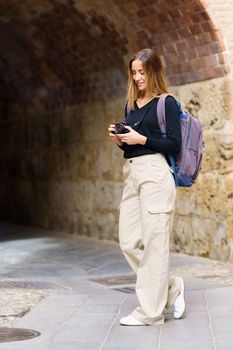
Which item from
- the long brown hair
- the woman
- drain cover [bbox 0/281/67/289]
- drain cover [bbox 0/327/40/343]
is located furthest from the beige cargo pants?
drain cover [bbox 0/281/67/289]

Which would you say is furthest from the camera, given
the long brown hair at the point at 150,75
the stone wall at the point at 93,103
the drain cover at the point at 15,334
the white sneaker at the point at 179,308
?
the stone wall at the point at 93,103

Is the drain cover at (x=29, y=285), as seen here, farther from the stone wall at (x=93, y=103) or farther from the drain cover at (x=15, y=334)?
the stone wall at (x=93, y=103)

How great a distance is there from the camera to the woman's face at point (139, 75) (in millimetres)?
5047

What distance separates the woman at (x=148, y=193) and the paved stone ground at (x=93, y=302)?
0.47ft

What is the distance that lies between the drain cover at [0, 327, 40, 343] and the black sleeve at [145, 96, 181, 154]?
1221 mm

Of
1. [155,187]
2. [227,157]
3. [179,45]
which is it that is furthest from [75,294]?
[179,45]

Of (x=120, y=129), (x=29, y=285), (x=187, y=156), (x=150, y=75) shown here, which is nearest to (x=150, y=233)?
(x=187, y=156)

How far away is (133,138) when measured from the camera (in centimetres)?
496

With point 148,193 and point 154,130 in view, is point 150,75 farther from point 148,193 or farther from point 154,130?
point 148,193

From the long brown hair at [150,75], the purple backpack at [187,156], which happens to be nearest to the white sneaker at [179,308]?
the purple backpack at [187,156]

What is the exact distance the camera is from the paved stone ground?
455 centimetres

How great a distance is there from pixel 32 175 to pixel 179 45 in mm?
5004

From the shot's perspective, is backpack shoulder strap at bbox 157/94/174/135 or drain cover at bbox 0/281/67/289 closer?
backpack shoulder strap at bbox 157/94/174/135

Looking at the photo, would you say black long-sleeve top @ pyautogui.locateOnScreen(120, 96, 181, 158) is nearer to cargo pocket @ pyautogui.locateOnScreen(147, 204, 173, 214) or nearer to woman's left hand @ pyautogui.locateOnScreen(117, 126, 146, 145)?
woman's left hand @ pyautogui.locateOnScreen(117, 126, 146, 145)
